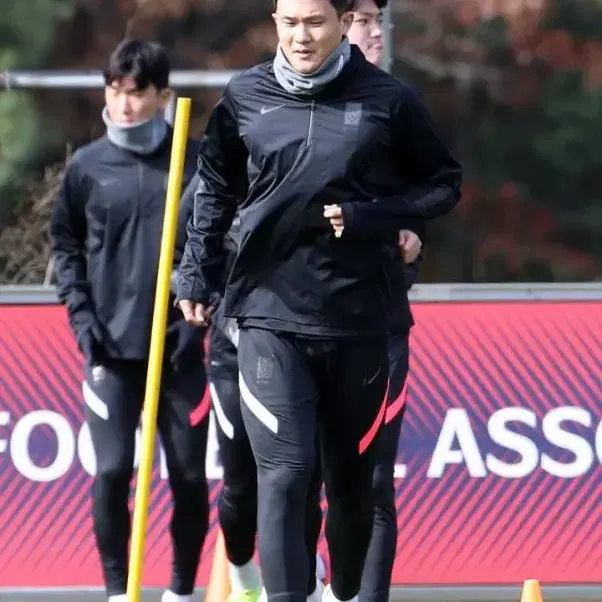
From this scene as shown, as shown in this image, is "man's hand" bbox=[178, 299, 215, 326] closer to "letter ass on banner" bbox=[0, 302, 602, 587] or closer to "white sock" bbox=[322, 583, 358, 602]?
"white sock" bbox=[322, 583, 358, 602]

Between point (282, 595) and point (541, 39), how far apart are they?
5324mm

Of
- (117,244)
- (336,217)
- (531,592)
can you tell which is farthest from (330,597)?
(117,244)

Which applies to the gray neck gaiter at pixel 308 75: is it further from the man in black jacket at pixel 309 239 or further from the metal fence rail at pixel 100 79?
the metal fence rail at pixel 100 79

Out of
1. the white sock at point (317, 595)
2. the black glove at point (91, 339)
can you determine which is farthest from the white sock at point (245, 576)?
the black glove at point (91, 339)

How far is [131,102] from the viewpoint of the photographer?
6152 mm

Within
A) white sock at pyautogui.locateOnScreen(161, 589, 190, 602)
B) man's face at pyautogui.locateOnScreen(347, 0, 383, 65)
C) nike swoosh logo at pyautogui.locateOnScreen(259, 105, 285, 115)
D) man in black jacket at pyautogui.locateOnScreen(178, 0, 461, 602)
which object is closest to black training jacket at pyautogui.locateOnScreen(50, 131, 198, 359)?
man's face at pyautogui.locateOnScreen(347, 0, 383, 65)

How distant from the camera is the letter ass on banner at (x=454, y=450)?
281 inches

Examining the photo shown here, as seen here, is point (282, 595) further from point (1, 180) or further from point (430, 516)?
point (1, 180)

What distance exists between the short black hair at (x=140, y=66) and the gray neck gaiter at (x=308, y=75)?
1.25 meters

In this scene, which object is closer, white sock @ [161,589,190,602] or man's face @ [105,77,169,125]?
man's face @ [105,77,169,125]

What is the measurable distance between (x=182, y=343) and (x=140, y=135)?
0.70 metres

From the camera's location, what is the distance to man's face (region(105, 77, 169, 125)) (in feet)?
20.1

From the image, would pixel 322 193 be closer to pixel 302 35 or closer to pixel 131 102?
pixel 302 35

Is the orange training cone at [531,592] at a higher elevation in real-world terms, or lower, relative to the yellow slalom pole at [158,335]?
lower
